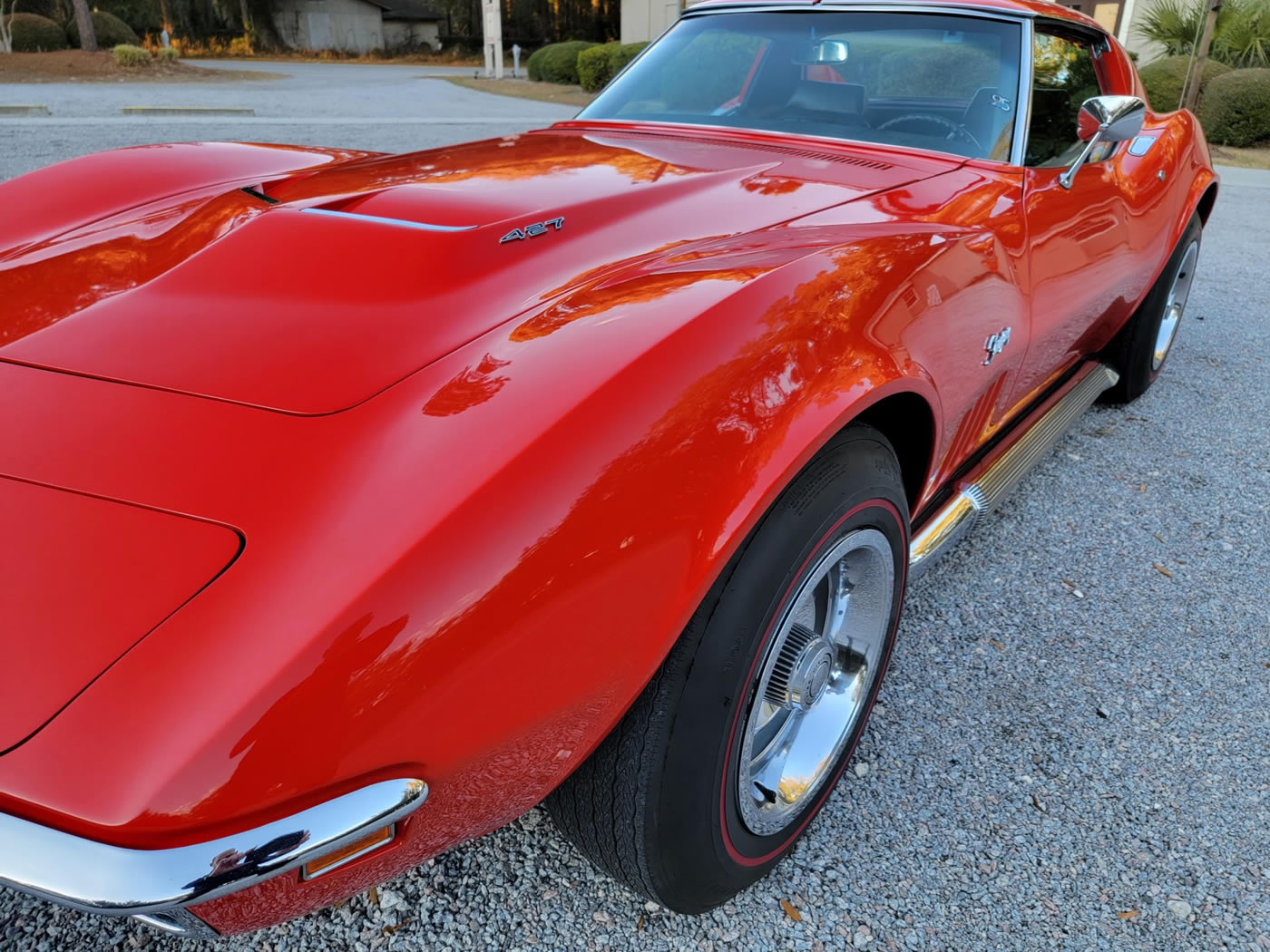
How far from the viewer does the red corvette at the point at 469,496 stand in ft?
2.90

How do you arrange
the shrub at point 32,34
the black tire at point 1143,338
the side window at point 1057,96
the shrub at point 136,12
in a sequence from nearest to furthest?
the side window at point 1057,96, the black tire at point 1143,338, the shrub at point 32,34, the shrub at point 136,12

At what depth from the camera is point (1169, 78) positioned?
12.8 m

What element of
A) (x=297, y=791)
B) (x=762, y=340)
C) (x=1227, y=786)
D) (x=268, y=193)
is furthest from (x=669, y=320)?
(x=1227, y=786)

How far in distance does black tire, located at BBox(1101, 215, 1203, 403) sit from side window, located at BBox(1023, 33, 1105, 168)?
814mm

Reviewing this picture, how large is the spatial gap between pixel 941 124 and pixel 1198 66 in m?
12.3

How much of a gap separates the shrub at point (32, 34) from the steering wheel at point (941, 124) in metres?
30.6

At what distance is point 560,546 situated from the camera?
1.00m

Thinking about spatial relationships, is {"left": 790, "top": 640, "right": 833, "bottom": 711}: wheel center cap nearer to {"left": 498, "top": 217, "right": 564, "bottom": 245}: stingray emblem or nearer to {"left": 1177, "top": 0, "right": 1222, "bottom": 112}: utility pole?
{"left": 498, "top": 217, "right": 564, "bottom": 245}: stingray emblem

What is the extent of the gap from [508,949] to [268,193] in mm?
1590

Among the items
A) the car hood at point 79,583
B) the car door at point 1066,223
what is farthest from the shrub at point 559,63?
the car hood at point 79,583

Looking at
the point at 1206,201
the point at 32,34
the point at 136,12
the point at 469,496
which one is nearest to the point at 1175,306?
the point at 1206,201

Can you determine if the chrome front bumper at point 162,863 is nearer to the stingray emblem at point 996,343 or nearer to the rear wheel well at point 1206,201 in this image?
the stingray emblem at point 996,343

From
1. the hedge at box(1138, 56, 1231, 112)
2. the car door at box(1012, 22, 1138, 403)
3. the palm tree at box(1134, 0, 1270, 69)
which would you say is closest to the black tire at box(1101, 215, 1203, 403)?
the car door at box(1012, 22, 1138, 403)

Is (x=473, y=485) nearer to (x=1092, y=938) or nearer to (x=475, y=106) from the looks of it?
(x=1092, y=938)
